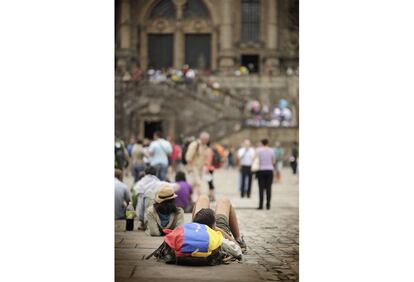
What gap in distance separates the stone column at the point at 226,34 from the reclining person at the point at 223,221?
2.25 metres

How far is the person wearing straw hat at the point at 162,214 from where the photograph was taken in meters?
6.88

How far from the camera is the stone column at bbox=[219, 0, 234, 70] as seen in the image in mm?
8514

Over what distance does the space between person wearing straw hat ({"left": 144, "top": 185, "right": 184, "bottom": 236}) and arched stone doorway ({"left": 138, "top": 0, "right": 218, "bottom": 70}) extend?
182cm

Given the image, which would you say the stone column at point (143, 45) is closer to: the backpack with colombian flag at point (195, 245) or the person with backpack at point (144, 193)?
the person with backpack at point (144, 193)

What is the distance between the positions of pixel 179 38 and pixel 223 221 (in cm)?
661

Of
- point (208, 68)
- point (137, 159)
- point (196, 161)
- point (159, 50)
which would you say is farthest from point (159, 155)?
point (208, 68)

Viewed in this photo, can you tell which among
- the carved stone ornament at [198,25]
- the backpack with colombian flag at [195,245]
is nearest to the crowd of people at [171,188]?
the backpack with colombian flag at [195,245]

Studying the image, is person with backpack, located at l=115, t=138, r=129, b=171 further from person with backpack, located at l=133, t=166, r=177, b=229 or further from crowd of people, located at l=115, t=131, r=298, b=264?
person with backpack, located at l=133, t=166, r=177, b=229
